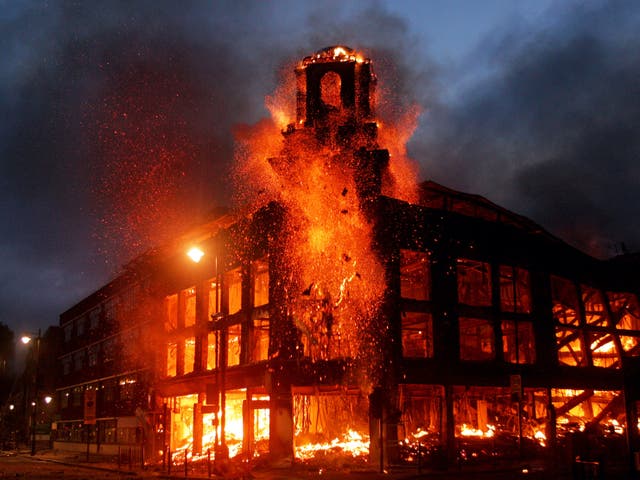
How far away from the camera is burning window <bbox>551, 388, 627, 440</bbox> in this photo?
38.7m

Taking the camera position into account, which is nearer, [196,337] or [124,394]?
[196,337]

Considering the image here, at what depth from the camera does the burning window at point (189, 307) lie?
149ft

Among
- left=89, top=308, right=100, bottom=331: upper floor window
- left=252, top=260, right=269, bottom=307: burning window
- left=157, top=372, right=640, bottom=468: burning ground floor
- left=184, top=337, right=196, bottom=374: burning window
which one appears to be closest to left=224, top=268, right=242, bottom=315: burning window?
left=252, top=260, right=269, bottom=307: burning window

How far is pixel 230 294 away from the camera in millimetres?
41344

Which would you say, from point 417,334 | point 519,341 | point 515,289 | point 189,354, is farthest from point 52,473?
point 519,341

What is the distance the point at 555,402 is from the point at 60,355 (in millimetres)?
55902

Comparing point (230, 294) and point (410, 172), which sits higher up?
point (410, 172)

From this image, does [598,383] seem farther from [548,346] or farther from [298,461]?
[298,461]

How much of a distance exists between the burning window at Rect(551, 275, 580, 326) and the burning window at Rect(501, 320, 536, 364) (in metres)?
2.90

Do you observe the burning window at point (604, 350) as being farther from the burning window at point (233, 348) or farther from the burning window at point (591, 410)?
the burning window at point (233, 348)

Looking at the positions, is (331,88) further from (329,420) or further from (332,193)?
(329,420)

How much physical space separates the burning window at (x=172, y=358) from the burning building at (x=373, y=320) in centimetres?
180

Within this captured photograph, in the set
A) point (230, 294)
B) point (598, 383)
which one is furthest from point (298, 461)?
→ point (598, 383)

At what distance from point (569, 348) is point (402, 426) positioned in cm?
1456
